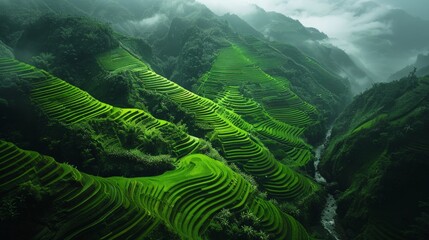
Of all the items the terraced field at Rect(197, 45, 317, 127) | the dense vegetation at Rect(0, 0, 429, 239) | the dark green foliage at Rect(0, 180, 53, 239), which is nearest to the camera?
the dark green foliage at Rect(0, 180, 53, 239)

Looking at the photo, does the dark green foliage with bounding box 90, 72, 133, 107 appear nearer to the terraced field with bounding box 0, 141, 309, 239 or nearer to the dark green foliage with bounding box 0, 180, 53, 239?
the terraced field with bounding box 0, 141, 309, 239

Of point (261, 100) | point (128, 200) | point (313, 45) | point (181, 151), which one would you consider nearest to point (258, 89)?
point (261, 100)

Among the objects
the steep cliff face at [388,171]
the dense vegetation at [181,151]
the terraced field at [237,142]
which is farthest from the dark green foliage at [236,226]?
the steep cliff face at [388,171]

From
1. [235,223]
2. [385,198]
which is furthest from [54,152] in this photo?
[385,198]

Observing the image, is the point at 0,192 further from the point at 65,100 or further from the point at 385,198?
the point at 385,198

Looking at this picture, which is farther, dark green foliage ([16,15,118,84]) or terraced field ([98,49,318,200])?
dark green foliage ([16,15,118,84])

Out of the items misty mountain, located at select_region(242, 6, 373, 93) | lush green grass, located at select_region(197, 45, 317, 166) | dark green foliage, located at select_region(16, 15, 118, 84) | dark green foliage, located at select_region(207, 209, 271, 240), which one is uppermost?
misty mountain, located at select_region(242, 6, 373, 93)

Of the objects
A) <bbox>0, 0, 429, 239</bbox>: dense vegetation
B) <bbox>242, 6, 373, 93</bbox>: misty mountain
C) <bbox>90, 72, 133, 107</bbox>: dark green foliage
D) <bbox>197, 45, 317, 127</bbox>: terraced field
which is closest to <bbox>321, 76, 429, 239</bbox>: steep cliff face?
<bbox>0, 0, 429, 239</bbox>: dense vegetation
